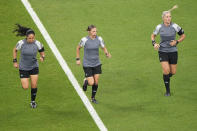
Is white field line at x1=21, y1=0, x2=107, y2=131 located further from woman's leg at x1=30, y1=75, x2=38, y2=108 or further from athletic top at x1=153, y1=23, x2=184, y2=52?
athletic top at x1=153, y1=23, x2=184, y2=52

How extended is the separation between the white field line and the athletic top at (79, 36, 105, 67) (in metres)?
1.34

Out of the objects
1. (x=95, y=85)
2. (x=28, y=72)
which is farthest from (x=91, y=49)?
(x=28, y=72)

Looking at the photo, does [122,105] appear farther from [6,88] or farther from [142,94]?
[6,88]

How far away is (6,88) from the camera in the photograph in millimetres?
20312

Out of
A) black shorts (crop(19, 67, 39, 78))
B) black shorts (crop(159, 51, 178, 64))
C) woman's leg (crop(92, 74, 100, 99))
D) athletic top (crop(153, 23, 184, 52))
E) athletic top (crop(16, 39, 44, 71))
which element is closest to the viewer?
athletic top (crop(16, 39, 44, 71))

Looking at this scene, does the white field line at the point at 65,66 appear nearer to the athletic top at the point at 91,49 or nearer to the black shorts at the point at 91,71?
the black shorts at the point at 91,71

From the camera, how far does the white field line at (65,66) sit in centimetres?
1833

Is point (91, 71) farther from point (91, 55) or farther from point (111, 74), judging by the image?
point (111, 74)

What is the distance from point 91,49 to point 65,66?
3.50 m

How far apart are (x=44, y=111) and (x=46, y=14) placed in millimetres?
8162

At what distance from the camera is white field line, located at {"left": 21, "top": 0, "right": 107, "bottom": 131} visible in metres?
18.3

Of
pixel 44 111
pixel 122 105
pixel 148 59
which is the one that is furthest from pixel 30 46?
pixel 148 59

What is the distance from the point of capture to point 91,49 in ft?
61.7

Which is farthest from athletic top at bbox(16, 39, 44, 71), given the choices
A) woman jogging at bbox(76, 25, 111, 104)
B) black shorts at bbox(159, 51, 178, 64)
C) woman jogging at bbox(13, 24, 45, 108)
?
black shorts at bbox(159, 51, 178, 64)
